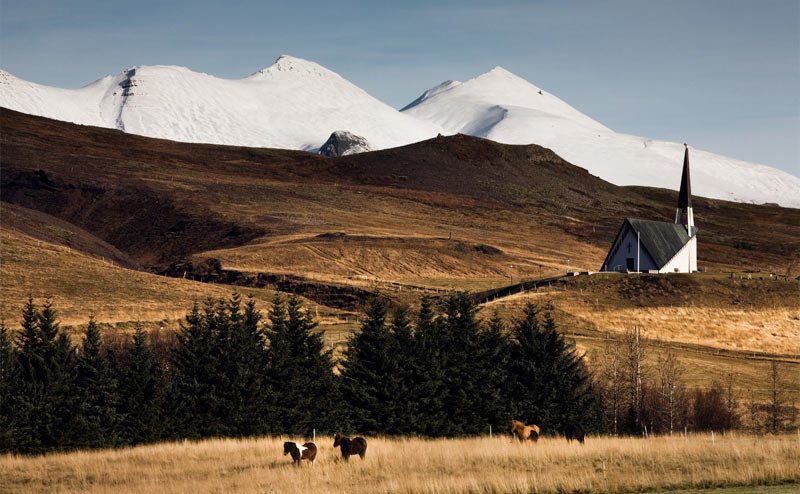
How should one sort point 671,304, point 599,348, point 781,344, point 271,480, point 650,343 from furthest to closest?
1. point 671,304
2. point 781,344
3. point 650,343
4. point 599,348
5. point 271,480

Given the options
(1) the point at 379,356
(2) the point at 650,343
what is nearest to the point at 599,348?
(2) the point at 650,343

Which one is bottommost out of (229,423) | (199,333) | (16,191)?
(229,423)

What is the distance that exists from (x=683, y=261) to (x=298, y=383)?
76.6 meters

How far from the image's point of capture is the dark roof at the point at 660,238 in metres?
112

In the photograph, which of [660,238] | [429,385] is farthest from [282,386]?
[660,238]

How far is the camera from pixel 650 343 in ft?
293

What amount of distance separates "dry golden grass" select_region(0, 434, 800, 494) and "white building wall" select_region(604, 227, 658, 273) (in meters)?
76.9

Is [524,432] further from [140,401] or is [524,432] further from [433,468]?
[140,401]

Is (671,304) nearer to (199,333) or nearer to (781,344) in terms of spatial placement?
(781,344)

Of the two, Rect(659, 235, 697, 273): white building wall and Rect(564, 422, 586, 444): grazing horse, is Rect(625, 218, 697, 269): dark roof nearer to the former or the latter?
Rect(659, 235, 697, 273): white building wall

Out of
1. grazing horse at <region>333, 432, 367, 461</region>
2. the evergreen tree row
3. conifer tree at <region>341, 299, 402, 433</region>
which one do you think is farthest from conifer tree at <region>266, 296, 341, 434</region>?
grazing horse at <region>333, 432, 367, 461</region>

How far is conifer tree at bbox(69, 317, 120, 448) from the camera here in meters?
42.9

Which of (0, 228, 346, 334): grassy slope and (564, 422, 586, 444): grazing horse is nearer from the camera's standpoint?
(564, 422, 586, 444): grazing horse

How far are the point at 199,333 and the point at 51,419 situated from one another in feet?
27.1
